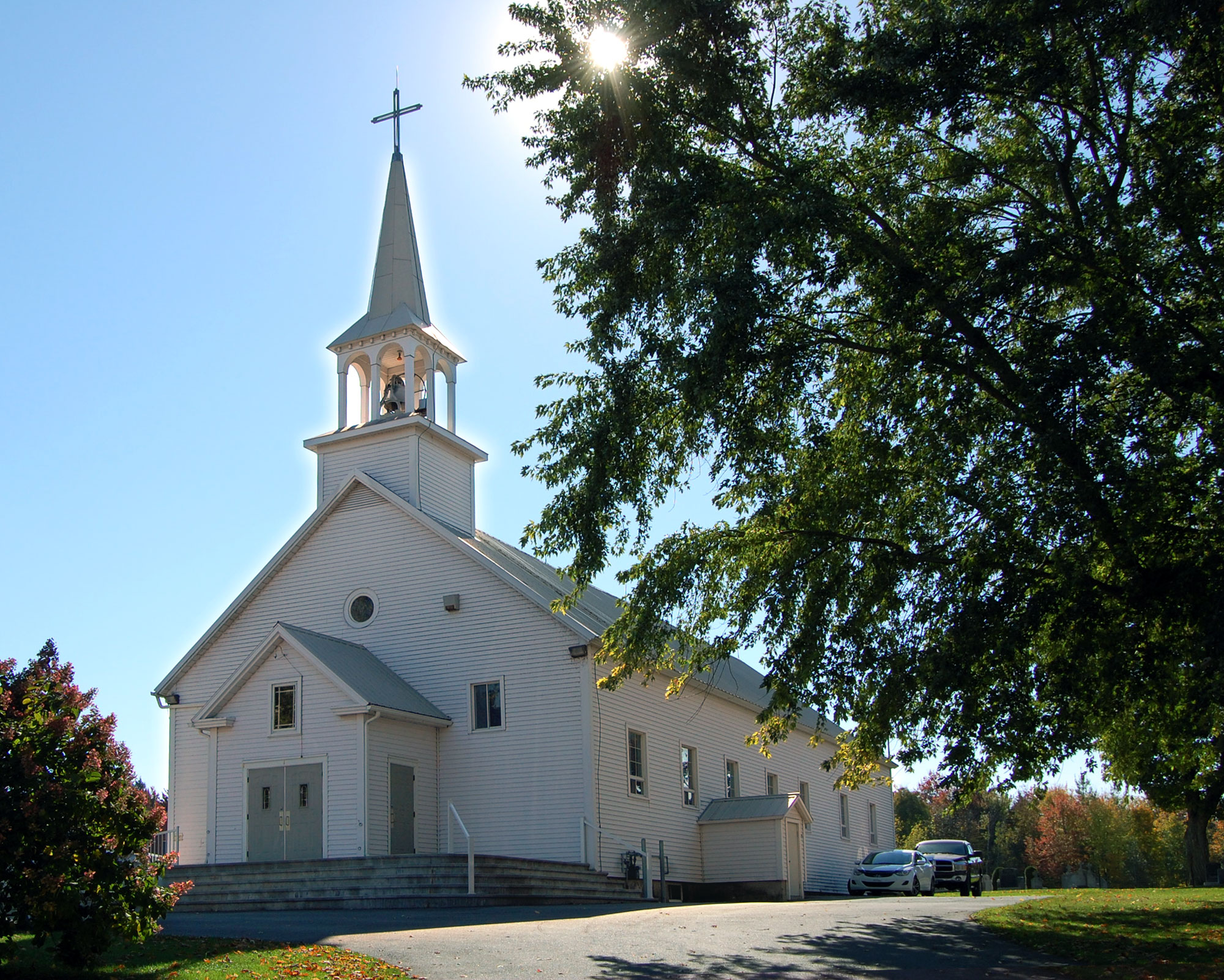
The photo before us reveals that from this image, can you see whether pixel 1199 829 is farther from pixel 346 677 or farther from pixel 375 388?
pixel 375 388

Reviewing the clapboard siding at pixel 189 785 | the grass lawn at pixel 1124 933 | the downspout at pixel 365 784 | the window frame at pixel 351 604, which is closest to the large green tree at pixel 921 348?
the grass lawn at pixel 1124 933

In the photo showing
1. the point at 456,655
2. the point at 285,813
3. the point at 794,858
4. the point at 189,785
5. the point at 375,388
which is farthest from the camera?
the point at 375,388

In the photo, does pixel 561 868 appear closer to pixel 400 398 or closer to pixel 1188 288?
pixel 400 398

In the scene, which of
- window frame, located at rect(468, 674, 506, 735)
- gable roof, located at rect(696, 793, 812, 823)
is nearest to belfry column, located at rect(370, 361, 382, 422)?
window frame, located at rect(468, 674, 506, 735)

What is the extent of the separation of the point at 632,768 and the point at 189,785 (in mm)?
10423

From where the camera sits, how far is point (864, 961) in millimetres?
12180

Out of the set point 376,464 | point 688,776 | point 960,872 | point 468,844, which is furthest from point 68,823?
point 960,872

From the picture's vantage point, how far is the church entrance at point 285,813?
2570cm

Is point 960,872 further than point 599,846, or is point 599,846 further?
point 960,872

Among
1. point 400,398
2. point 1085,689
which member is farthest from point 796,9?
point 400,398

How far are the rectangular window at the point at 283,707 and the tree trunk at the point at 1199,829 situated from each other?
23.2 meters

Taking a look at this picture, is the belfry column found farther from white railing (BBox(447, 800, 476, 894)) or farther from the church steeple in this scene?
white railing (BBox(447, 800, 476, 894))

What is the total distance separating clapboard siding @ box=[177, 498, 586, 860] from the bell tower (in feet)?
4.01

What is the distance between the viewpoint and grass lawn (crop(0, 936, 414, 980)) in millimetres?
10750
